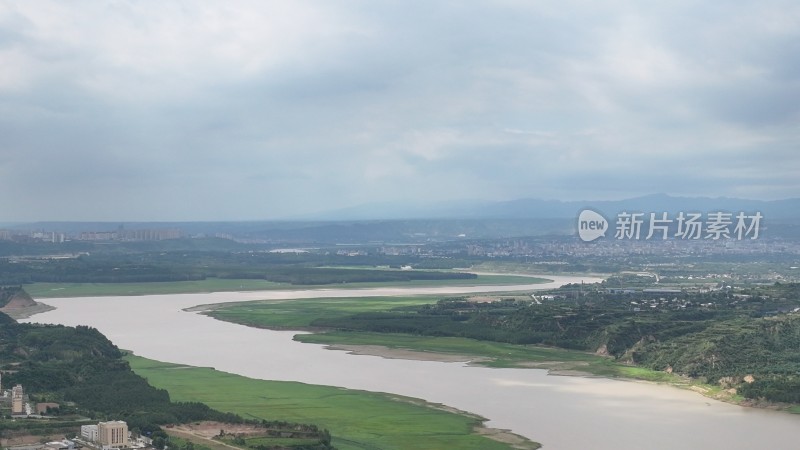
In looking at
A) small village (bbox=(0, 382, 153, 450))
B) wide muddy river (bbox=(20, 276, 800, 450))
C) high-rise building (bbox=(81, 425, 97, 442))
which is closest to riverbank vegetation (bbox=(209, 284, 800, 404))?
wide muddy river (bbox=(20, 276, 800, 450))

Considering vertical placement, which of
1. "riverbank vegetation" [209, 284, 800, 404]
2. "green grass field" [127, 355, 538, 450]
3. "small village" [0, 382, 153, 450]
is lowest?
"green grass field" [127, 355, 538, 450]

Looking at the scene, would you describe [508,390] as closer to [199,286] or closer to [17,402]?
[17,402]

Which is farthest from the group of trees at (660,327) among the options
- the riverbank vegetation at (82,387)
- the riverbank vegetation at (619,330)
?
the riverbank vegetation at (82,387)

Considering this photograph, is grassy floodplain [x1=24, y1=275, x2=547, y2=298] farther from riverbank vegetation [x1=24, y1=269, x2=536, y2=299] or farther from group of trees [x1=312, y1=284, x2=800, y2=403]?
group of trees [x1=312, y1=284, x2=800, y2=403]

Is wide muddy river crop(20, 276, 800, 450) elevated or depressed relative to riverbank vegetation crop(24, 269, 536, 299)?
depressed

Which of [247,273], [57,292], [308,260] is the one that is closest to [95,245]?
[308,260]

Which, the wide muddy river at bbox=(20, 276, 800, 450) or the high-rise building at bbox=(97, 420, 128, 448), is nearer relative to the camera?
the high-rise building at bbox=(97, 420, 128, 448)
